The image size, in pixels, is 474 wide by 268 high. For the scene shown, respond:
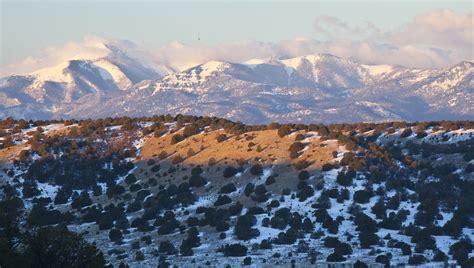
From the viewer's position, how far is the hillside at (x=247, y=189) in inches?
3273

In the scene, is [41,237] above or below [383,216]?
above

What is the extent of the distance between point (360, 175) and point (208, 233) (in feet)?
57.8

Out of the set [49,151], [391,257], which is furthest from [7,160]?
[391,257]

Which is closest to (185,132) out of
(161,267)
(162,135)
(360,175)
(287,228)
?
(162,135)

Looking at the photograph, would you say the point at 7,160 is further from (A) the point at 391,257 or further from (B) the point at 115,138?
(A) the point at 391,257

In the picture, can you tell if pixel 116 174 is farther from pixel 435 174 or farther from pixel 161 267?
pixel 161 267

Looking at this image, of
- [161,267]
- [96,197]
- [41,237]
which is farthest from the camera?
[96,197]

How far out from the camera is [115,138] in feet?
429

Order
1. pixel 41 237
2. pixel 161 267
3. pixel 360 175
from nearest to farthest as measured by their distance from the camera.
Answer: pixel 41 237 → pixel 161 267 → pixel 360 175

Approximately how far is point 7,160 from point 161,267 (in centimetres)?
4837

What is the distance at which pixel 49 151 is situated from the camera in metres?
123

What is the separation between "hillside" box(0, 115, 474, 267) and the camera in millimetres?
83125

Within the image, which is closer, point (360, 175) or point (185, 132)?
point (360, 175)

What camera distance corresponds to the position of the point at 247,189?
332ft
